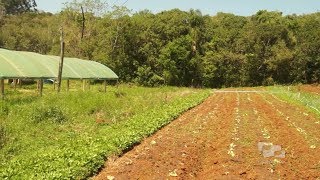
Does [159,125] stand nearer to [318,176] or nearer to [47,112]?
[47,112]

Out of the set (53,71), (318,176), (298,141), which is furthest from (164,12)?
(318,176)

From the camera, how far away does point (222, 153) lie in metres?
11.9

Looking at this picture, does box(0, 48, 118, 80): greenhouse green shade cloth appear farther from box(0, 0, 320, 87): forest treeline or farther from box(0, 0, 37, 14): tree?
box(0, 0, 37, 14): tree

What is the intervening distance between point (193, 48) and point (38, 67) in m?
32.5

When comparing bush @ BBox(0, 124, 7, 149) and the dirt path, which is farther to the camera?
bush @ BBox(0, 124, 7, 149)

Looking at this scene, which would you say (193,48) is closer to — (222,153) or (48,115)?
(48,115)

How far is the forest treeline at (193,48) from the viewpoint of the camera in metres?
53.8

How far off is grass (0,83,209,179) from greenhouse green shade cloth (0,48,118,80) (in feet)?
10.1

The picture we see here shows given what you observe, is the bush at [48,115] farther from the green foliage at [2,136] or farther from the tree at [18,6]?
the tree at [18,6]

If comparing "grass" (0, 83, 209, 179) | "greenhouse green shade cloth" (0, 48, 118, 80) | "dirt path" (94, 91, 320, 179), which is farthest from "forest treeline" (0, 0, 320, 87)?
"dirt path" (94, 91, 320, 179)

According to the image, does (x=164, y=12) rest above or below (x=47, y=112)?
above

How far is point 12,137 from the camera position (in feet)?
43.5

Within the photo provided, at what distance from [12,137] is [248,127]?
30.0 feet

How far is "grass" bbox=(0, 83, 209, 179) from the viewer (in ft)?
30.5
